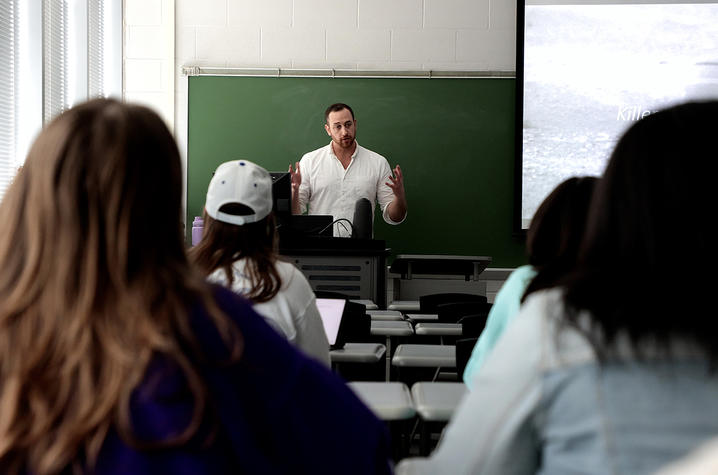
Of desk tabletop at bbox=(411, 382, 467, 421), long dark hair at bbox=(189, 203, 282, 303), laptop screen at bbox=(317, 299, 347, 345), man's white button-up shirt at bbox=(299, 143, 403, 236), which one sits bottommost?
desk tabletop at bbox=(411, 382, 467, 421)

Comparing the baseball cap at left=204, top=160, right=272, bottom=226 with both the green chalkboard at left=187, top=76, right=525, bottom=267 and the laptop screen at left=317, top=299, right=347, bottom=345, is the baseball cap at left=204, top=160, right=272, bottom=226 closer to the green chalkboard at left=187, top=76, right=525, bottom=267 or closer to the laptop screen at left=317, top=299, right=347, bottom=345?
the laptop screen at left=317, top=299, right=347, bottom=345

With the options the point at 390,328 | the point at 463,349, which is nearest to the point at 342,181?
the point at 390,328

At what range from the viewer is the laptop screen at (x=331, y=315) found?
2.42m

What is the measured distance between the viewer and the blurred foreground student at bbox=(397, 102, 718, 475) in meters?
0.86

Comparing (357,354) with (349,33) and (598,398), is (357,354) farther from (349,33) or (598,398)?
(349,33)

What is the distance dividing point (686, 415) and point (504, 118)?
5369 mm

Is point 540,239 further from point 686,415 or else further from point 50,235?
point 50,235

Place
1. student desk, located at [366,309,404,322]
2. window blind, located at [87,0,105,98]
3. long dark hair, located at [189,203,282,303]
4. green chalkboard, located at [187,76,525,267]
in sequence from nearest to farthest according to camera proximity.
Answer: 1. long dark hair, located at [189,203,282,303]
2. student desk, located at [366,309,404,322]
3. window blind, located at [87,0,105,98]
4. green chalkboard, located at [187,76,525,267]

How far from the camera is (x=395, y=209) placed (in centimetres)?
562

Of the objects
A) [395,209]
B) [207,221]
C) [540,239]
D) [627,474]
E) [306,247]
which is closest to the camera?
[627,474]

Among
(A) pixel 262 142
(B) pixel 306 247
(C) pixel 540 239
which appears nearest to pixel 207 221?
(C) pixel 540 239

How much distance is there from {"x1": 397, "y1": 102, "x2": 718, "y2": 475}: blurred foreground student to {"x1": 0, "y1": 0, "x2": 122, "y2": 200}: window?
3099 millimetres

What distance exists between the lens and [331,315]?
248cm

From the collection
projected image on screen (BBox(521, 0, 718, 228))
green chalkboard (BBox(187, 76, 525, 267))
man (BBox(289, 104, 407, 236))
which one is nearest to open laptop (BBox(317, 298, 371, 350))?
man (BBox(289, 104, 407, 236))
